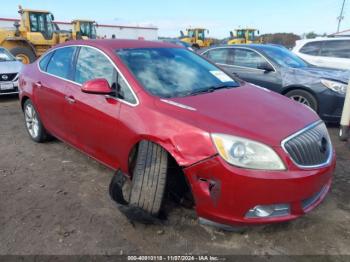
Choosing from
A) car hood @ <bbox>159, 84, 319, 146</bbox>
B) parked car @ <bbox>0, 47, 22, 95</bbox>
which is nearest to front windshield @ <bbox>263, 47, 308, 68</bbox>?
car hood @ <bbox>159, 84, 319, 146</bbox>

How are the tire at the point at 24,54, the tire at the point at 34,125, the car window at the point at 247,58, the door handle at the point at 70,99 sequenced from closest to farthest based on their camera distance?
the door handle at the point at 70,99, the tire at the point at 34,125, the car window at the point at 247,58, the tire at the point at 24,54

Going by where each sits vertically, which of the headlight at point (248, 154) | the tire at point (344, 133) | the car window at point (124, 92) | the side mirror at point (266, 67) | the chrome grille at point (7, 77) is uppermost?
the car window at point (124, 92)

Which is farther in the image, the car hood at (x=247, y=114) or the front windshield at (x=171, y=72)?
the front windshield at (x=171, y=72)

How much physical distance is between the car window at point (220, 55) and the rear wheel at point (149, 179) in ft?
16.0

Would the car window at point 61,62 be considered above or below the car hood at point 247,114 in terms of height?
above

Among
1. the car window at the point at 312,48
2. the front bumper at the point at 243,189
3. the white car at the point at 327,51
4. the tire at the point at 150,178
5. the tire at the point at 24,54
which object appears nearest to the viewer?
the front bumper at the point at 243,189

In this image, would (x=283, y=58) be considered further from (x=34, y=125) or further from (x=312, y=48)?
(x=34, y=125)

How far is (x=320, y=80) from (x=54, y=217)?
4773mm

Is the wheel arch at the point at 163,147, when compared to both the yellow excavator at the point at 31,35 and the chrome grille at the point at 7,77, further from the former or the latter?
the yellow excavator at the point at 31,35

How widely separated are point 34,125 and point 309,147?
13.0ft

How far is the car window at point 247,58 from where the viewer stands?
6695 millimetres

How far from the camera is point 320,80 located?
5891 mm

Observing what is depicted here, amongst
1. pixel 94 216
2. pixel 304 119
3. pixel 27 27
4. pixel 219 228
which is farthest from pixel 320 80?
pixel 27 27

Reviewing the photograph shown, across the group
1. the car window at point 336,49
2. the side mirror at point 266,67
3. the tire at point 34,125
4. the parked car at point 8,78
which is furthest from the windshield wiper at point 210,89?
the parked car at point 8,78
